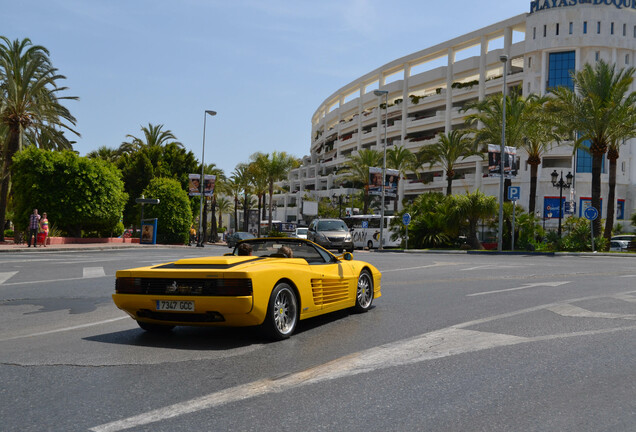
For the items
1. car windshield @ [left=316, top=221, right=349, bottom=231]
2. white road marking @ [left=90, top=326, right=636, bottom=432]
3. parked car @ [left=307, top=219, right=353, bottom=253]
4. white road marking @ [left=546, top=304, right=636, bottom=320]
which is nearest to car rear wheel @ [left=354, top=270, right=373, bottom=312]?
white road marking @ [left=90, top=326, right=636, bottom=432]

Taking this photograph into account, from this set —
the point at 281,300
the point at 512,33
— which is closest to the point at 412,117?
the point at 512,33

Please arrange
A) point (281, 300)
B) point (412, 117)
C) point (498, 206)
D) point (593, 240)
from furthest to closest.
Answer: point (412, 117), point (498, 206), point (593, 240), point (281, 300)

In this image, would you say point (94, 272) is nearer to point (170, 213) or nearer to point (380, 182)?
point (170, 213)

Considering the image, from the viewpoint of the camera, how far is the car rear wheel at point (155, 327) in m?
7.09

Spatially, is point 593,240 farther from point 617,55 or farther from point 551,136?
point 617,55

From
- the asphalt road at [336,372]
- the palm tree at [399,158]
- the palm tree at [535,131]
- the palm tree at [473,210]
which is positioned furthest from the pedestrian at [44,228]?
the palm tree at [399,158]

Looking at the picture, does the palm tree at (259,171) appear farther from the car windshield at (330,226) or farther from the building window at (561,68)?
the car windshield at (330,226)

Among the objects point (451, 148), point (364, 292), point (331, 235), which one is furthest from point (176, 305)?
point (451, 148)

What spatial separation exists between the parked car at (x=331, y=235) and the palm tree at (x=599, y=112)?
14.5 metres

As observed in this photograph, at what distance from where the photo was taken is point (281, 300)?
6805 millimetres

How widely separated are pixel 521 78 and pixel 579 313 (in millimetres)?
59044

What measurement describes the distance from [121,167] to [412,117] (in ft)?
120

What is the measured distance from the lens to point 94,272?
15.3 m

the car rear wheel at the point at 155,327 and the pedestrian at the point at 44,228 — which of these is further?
the pedestrian at the point at 44,228
